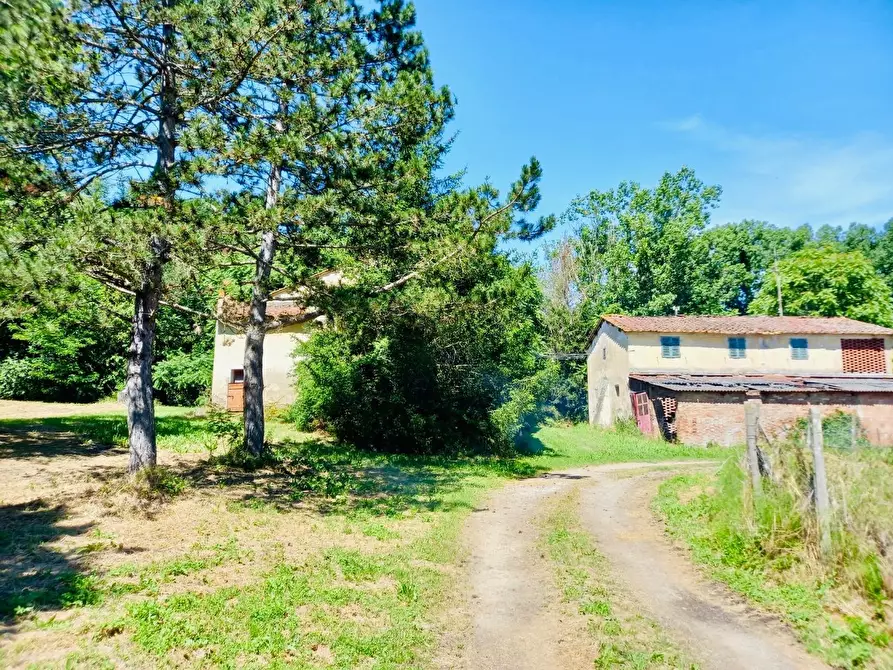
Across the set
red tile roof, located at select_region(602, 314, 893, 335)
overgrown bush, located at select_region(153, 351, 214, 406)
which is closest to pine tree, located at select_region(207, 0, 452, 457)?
overgrown bush, located at select_region(153, 351, 214, 406)

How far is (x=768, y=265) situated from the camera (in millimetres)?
50188

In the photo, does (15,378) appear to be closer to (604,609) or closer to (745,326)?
(604,609)

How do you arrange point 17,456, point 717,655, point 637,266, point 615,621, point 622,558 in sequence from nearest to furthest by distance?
point 717,655 < point 615,621 < point 622,558 < point 17,456 < point 637,266

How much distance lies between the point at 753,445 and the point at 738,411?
1919 cm

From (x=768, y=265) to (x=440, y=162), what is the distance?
120 ft

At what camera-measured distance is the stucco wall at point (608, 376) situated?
32.0 meters

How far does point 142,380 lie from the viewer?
9711 millimetres

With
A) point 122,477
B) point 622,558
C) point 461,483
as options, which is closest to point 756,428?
point 622,558

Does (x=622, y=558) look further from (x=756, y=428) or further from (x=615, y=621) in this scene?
(x=756, y=428)

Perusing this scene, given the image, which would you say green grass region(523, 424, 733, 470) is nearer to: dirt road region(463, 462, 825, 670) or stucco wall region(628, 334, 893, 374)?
stucco wall region(628, 334, 893, 374)

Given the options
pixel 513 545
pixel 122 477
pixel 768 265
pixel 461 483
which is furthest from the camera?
pixel 768 265

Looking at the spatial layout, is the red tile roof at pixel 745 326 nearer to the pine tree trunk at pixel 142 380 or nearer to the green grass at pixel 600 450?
the green grass at pixel 600 450

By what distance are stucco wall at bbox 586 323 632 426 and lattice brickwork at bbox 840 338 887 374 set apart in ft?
45.1

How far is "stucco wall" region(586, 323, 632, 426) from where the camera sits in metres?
32.0
